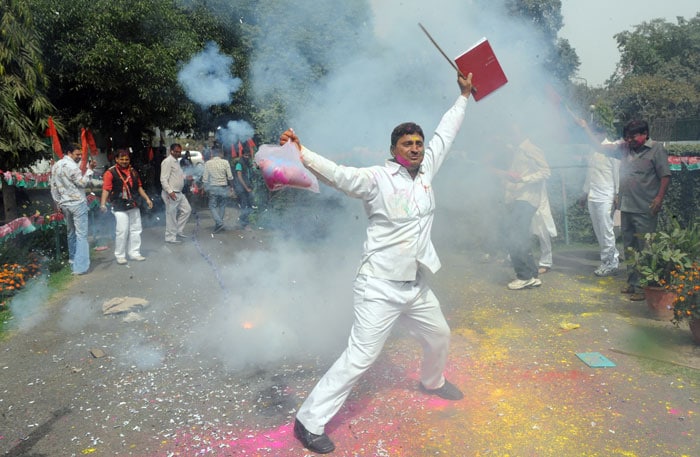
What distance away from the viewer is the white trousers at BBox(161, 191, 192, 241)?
969 cm

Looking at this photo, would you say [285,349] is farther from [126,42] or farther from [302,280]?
[126,42]

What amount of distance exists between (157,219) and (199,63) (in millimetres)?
5154

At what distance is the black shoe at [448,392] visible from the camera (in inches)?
149

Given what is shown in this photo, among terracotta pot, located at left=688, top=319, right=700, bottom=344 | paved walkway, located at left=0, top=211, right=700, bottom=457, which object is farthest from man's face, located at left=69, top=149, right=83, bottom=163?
terracotta pot, located at left=688, top=319, right=700, bottom=344

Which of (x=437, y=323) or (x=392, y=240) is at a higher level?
(x=392, y=240)

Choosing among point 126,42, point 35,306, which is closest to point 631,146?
point 35,306

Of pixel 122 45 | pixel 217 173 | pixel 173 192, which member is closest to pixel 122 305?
pixel 173 192

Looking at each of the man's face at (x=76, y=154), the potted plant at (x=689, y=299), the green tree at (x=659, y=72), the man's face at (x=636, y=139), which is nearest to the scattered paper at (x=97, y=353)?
the man's face at (x=76, y=154)

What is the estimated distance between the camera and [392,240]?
334 cm

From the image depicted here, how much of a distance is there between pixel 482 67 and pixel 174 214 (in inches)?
282

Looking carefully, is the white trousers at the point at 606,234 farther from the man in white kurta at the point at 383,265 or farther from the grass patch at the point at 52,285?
the grass patch at the point at 52,285

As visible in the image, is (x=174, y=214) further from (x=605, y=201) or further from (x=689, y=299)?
(x=689, y=299)

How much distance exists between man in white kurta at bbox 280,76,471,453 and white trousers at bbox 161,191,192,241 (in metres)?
6.91

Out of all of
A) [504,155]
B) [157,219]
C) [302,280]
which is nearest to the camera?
[302,280]
